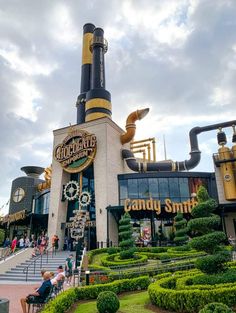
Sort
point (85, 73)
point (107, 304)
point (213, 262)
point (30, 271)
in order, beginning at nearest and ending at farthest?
point (107, 304), point (213, 262), point (30, 271), point (85, 73)

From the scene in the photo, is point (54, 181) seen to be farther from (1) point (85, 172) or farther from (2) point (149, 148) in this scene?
(2) point (149, 148)

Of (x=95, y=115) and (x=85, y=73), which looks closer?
(x=95, y=115)

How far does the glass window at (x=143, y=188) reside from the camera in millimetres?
33781

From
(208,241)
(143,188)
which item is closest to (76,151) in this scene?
(143,188)

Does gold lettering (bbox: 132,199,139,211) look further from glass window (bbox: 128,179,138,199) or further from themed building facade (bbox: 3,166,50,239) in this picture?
themed building facade (bbox: 3,166,50,239)

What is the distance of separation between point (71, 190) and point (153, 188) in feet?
35.0

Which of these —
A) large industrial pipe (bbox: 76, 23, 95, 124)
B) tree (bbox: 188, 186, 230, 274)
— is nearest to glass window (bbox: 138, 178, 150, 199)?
large industrial pipe (bbox: 76, 23, 95, 124)

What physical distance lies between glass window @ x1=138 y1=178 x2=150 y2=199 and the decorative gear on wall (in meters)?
8.10

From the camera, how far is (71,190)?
3566cm

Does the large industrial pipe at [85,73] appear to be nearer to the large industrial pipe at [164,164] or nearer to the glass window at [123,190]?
the large industrial pipe at [164,164]

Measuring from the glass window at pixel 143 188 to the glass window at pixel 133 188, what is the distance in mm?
379

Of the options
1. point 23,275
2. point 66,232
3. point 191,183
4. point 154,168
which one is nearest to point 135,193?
point 154,168

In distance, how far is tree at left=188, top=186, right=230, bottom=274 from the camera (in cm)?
1097

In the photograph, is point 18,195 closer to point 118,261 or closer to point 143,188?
point 143,188
